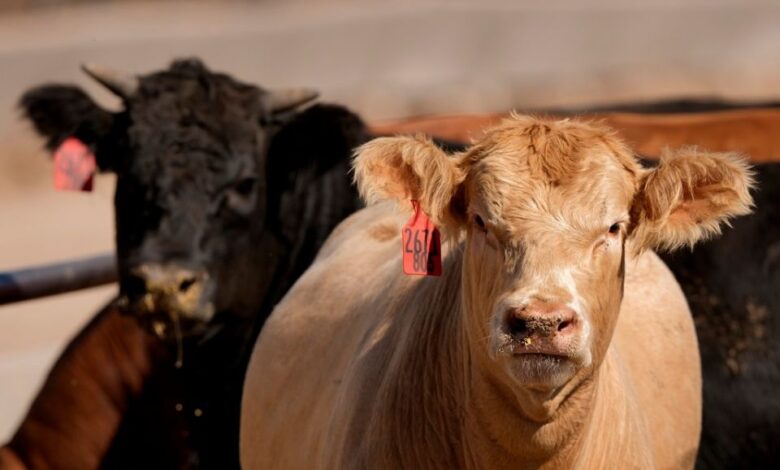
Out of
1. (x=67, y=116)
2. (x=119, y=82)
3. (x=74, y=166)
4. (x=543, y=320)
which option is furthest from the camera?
(x=67, y=116)

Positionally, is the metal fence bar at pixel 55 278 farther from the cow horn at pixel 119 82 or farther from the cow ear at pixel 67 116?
the cow horn at pixel 119 82

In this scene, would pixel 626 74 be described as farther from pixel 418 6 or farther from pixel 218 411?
pixel 218 411

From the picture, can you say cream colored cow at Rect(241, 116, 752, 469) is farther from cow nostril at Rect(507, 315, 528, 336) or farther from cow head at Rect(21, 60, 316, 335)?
cow head at Rect(21, 60, 316, 335)

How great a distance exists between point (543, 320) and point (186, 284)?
120 inches

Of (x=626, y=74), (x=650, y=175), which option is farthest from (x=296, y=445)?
(x=626, y=74)

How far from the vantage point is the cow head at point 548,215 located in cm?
388

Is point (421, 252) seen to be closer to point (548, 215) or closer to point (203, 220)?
point (548, 215)

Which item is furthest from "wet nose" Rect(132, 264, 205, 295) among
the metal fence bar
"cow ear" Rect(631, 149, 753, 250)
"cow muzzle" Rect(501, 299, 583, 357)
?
"cow muzzle" Rect(501, 299, 583, 357)

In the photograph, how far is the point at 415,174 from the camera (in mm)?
4316

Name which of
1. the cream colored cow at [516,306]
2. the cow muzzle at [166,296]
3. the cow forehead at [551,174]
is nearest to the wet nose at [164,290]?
the cow muzzle at [166,296]

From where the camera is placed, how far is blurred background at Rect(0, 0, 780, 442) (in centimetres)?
1802

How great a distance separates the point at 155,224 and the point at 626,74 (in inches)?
504

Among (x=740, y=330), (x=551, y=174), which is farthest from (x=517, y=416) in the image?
(x=740, y=330)

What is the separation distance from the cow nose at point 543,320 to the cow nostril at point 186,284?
2.94 m
